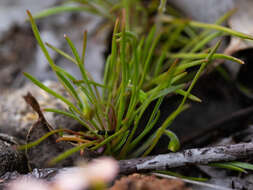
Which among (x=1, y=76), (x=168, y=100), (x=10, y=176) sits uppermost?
(x=1, y=76)

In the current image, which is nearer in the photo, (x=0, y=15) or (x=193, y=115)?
(x=193, y=115)

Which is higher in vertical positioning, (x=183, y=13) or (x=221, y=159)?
(x=183, y=13)

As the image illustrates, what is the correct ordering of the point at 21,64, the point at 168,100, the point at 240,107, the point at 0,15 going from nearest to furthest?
the point at 168,100 < the point at 240,107 < the point at 21,64 < the point at 0,15

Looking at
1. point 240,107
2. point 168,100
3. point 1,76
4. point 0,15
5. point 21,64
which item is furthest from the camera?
point 0,15

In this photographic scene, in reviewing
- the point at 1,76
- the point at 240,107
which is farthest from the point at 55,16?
the point at 240,107

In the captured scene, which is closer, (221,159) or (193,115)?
(221,159)

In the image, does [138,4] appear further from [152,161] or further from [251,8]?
[152,161]

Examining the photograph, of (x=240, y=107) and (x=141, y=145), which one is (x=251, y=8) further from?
(x=141, y=145)

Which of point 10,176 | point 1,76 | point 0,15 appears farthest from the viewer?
point 0,15

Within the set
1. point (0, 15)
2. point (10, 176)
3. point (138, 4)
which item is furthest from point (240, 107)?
point (0, 15)
